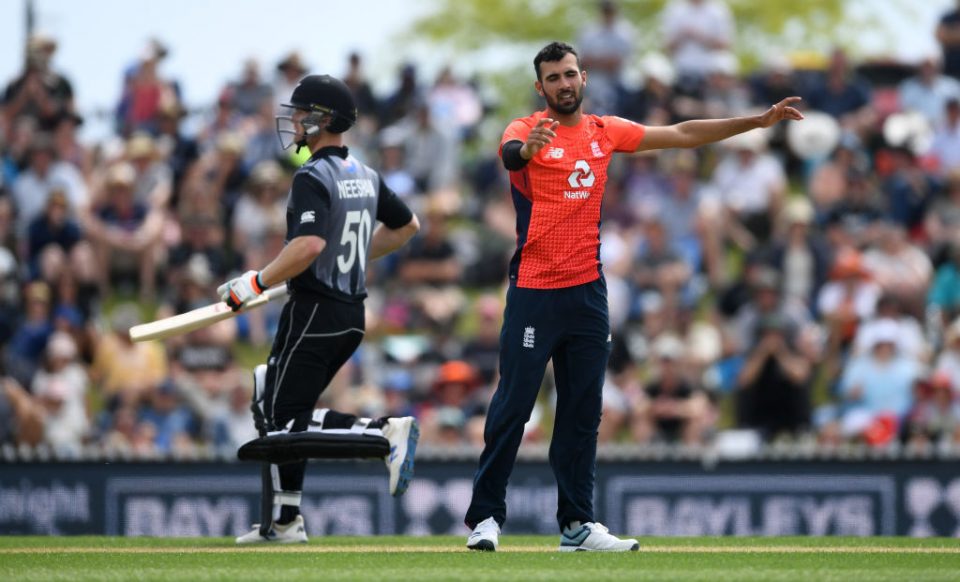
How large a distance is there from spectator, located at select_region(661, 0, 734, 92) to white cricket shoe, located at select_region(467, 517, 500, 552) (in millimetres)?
12054

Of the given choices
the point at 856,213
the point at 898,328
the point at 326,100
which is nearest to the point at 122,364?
the point at 898,328

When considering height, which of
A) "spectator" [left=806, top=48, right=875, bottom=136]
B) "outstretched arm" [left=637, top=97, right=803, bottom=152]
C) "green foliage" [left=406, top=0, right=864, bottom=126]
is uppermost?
"green foliage" [left=406, top=0, right=864, bottom=126]

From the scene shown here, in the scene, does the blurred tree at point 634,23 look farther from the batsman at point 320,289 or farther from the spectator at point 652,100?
the batsman at point 320,289

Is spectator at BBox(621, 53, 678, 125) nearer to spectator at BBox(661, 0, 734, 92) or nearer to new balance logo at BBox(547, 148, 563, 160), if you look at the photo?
spectator at BBox(661, 0, 734, 92)

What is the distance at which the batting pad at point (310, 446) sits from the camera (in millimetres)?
8719

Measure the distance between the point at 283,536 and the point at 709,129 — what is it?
3257 mm

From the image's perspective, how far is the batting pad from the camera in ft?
28.6

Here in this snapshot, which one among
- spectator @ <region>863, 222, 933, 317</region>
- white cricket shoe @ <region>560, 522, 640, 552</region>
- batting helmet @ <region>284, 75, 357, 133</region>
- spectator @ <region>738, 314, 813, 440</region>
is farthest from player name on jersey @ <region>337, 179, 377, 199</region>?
spectator @ <region>863, 222, 933, 317</region>

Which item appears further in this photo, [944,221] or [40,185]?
[40,185]

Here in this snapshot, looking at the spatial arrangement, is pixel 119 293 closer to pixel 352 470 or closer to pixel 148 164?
pixel 148 164

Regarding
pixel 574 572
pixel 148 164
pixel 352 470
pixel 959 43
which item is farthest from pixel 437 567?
pixel 959 43

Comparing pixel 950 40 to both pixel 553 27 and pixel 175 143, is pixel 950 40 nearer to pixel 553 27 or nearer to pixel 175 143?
pixel 175 143

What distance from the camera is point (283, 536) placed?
943 centimetres

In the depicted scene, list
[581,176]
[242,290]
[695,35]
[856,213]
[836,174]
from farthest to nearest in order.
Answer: [695,35] < [836,174] < [856,213] < [242,290] < [581,176]
